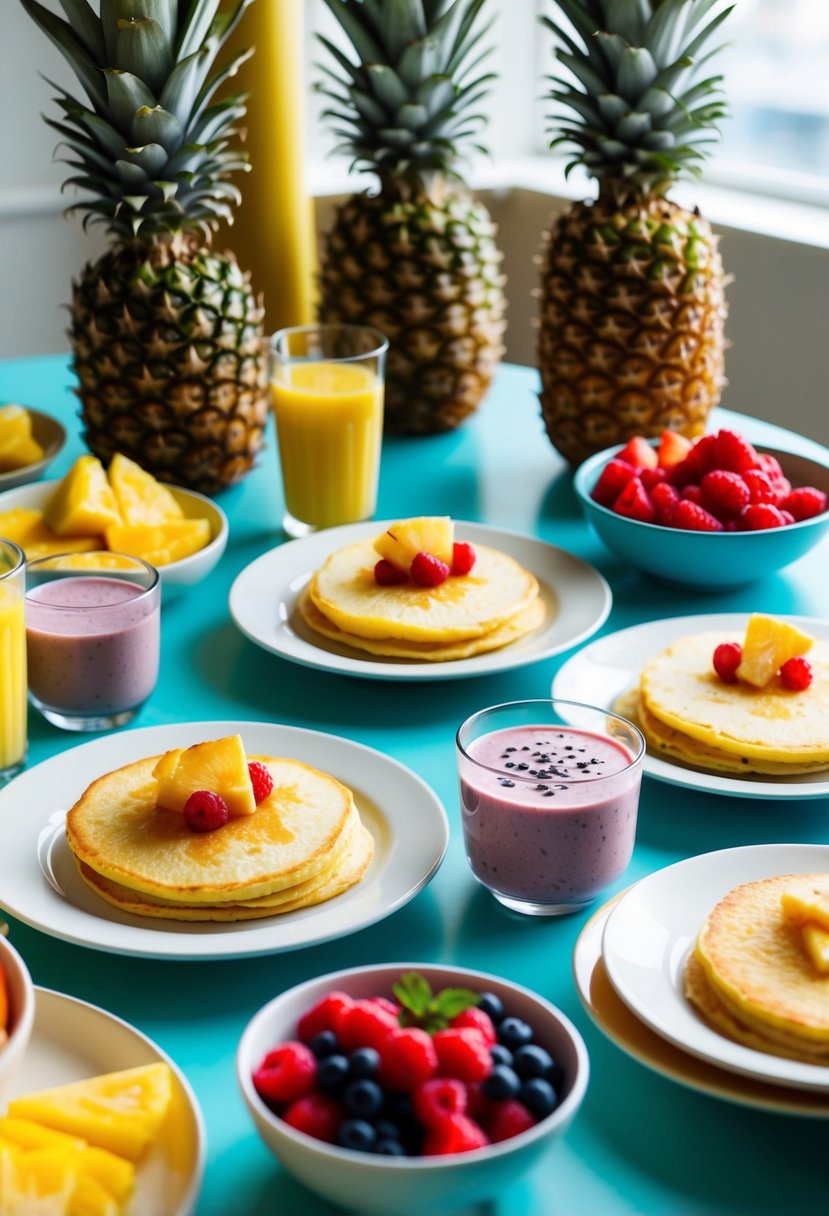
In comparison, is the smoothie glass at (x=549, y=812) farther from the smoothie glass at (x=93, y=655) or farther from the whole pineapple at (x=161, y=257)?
the whole pineapple at (x=161, y=257)

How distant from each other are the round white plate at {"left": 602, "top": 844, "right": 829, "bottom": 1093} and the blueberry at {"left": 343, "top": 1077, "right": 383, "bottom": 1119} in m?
0.24

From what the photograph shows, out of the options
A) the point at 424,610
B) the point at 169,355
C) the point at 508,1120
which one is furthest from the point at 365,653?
the point at 508,1120

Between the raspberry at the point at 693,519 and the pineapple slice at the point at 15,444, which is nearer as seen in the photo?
the raspberry at the point at 693,519

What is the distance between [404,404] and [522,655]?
0.94 meters

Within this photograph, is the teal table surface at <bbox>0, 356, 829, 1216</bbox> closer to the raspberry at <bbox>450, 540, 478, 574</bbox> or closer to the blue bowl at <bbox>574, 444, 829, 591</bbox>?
the blue bowl at <bbox>574, 444, 829, 591</bbox>

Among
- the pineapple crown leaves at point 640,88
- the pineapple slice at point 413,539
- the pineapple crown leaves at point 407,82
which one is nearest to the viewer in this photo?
the pineapple slice at point 413,539

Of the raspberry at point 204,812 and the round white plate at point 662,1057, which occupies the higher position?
the raspberry at point 204,812

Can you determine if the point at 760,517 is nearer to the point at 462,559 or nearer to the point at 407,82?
the point at 462,559

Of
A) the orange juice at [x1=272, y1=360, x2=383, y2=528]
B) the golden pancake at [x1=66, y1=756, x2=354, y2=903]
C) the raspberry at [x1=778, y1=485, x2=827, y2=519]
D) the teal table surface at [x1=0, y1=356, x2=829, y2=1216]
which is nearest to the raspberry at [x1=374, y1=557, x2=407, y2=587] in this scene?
the teal table surface at [x1=0, y1=356, x2=829, y2=1216]

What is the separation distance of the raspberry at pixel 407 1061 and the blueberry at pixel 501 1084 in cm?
4

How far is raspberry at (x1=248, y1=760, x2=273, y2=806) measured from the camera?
4.01 ft

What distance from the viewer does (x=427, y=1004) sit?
34.9 inches

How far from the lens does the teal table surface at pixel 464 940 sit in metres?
0.91

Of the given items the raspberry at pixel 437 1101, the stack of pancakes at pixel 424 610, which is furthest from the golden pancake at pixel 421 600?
the raspberry at pixel 437 1101
